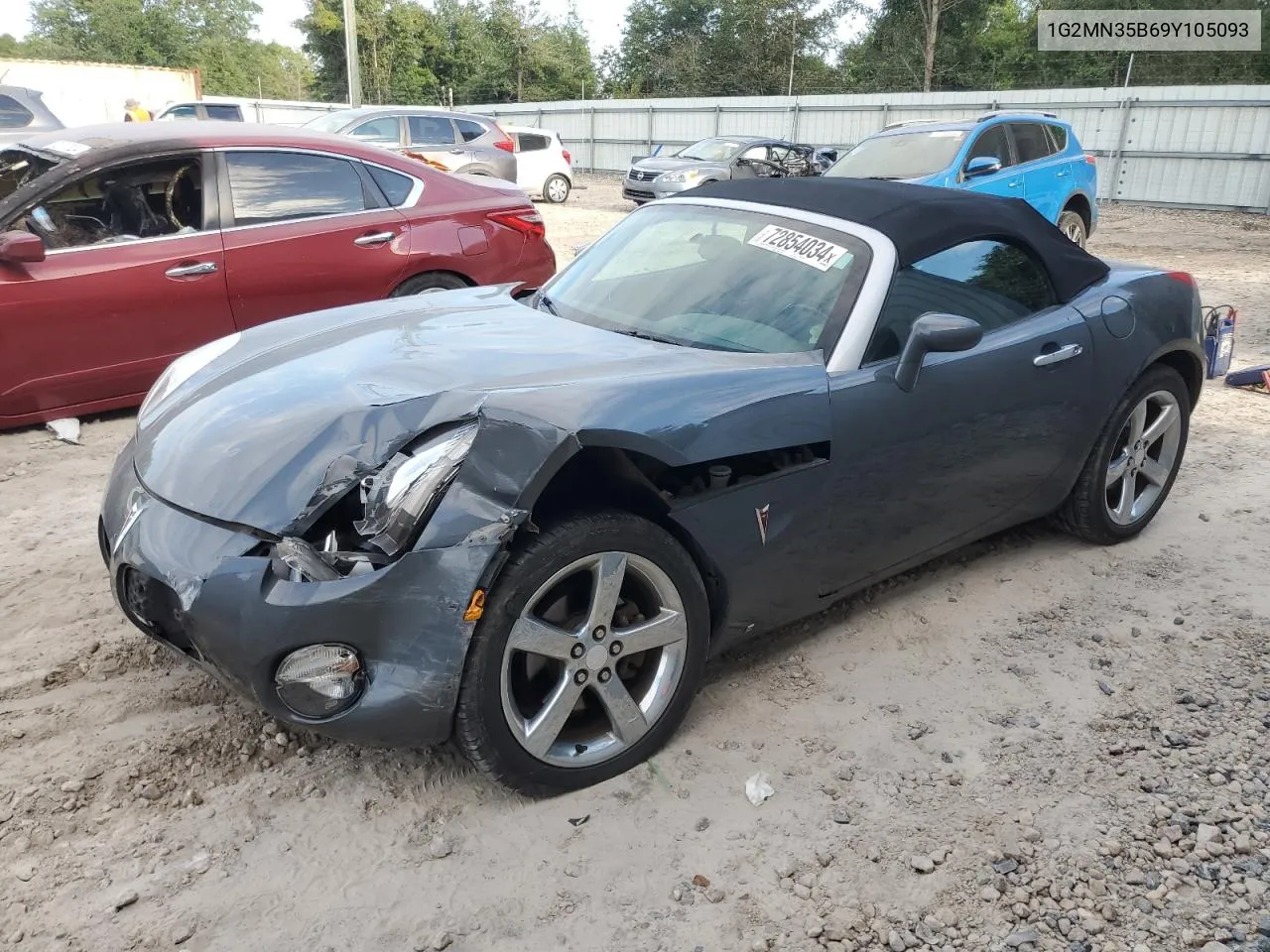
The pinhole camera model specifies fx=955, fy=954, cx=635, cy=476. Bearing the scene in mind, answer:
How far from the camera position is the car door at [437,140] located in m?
14.1

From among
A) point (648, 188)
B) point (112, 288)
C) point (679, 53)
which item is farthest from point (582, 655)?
point (679, 53)

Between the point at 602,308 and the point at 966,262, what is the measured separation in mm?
1279

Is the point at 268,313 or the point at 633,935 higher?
the point at 268,313

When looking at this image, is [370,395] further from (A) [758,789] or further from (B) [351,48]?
(B) [351,48]

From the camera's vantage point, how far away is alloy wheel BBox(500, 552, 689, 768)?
7.61ft

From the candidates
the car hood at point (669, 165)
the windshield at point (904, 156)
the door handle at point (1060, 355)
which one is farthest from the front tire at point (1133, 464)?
the car hood at point (669, 165)

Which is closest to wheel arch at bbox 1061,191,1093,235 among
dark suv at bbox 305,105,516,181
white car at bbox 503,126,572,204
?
dark suv at bbox 305,105,516,181

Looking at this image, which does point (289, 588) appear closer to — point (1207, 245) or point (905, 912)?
point (905, 912)

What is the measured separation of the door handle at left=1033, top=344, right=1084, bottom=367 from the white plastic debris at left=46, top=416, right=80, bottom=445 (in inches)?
177

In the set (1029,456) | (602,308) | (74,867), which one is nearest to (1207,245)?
(1029,456)

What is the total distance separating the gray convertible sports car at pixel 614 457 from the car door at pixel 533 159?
595 inches

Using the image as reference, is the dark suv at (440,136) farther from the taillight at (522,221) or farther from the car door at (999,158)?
the taillight at (522,221)

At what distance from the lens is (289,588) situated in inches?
82.5

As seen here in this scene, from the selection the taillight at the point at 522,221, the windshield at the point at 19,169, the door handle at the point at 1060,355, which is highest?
the windshield at the point at 19,169
